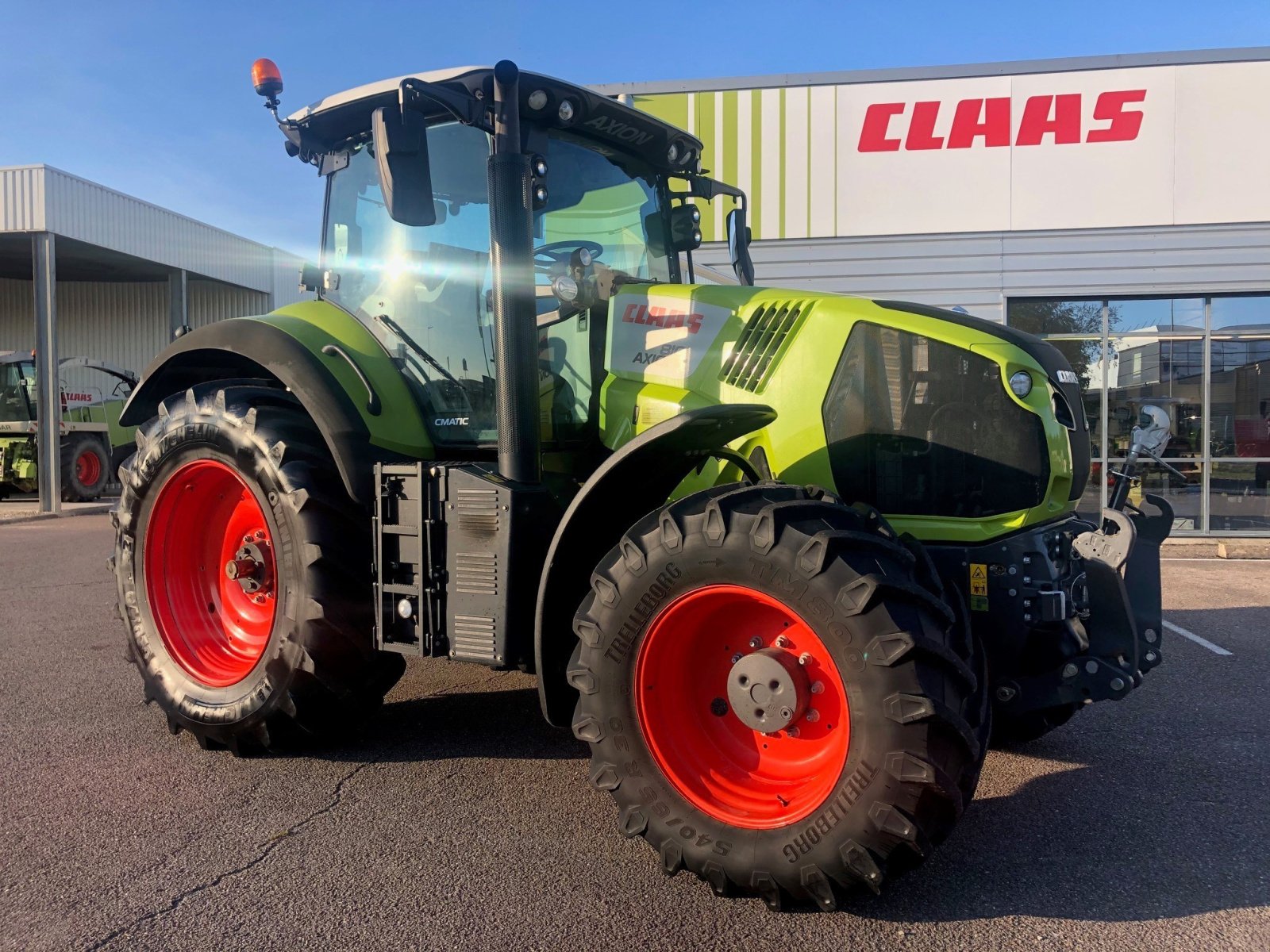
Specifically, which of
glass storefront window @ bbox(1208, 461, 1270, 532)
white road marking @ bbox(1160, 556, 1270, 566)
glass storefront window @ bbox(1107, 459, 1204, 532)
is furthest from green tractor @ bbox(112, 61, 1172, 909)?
glass storefront window @ bbox(1208, 461, 1270, 532)

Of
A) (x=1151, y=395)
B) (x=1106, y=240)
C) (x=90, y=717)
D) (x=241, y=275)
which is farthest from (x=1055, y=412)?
(x=241, y=275)

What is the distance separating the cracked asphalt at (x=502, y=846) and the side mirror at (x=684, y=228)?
2397mm

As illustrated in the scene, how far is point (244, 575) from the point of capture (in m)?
4.25

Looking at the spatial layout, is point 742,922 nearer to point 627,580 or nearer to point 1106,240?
point 627,580

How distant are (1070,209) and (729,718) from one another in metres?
10.3

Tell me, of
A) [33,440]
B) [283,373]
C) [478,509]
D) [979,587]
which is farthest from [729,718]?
[33,440]

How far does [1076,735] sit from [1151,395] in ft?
30.2

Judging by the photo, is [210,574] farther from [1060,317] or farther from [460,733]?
[1060,317]

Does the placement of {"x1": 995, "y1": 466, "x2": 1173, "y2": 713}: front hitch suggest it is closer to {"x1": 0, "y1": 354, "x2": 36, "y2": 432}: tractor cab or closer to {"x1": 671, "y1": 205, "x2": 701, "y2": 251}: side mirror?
{"x1": 671, "y1": 205, "x2": 701, "y2": 251}: side mirror

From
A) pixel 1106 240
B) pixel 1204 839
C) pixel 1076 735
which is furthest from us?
pixel 1106 240

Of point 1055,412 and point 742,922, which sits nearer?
point 742,922

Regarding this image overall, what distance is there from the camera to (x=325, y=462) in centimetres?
399

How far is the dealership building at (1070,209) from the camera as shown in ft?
36.5

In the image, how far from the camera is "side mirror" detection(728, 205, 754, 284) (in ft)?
16.4
